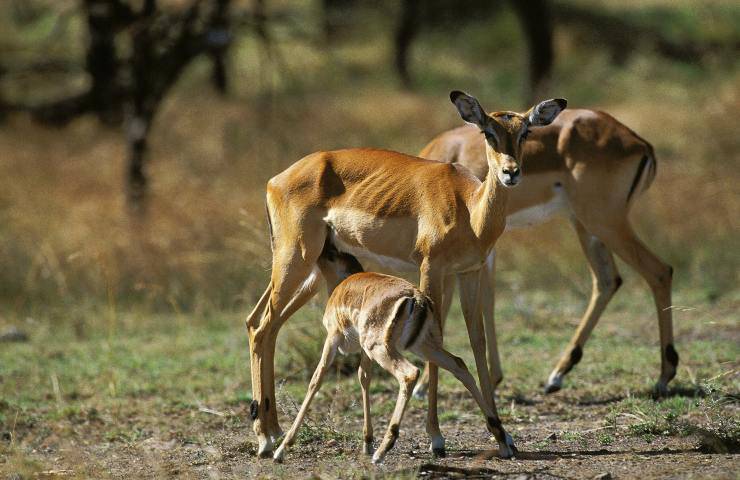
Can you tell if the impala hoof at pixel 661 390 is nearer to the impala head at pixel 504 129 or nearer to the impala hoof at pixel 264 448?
the impala head at pixel 504 129

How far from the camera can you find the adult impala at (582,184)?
7.91 metres

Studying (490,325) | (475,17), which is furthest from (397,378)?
(475,17)

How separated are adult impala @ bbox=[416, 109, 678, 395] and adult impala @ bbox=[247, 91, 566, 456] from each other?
149cm

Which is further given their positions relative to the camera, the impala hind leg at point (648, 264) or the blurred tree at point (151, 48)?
the blurred tree at point (151, 48)

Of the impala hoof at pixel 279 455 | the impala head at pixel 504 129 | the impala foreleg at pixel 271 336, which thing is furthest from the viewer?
the impala foreleg at pixel 271 336

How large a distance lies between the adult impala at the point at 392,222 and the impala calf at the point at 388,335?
215 millimetres

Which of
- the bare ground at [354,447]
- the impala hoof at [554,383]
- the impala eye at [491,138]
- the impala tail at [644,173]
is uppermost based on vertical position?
the impala eye at [491,138]

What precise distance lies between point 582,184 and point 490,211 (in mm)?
2136

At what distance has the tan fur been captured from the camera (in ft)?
18.6

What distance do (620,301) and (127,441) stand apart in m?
5.46

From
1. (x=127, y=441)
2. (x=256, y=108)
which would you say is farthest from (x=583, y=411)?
(x=256, y=108)

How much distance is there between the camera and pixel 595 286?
8469 millimetres

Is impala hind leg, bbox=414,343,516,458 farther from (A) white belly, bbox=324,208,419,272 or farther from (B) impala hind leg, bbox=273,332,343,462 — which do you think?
(A) white belly, bbox=324,208,419,272

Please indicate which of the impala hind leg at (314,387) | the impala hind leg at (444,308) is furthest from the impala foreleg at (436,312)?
the impala hind leg at (314,387)
